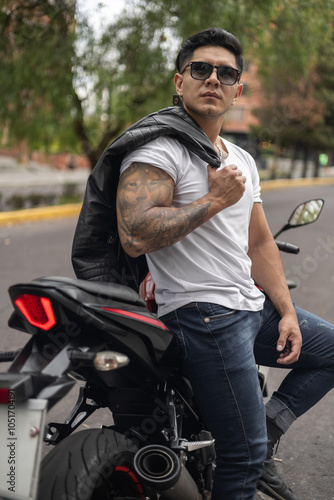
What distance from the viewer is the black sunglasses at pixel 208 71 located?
2.00 m

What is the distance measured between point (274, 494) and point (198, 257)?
1081mm

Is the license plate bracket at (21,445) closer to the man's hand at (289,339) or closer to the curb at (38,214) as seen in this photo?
the man's hand at (289,339)

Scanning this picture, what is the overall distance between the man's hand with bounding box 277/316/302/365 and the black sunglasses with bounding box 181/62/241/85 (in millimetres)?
943

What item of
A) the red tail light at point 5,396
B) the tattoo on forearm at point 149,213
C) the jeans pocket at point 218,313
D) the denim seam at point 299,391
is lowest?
the denim seam at point 299,391

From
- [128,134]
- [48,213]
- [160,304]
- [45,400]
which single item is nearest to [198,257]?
[160,304]

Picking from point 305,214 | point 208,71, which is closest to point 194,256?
point 208,71

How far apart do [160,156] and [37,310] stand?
24.9 inches

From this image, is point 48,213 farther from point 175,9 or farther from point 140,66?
point 175,9

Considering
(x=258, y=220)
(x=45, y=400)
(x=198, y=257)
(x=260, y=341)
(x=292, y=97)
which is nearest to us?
(x=45, y=400)

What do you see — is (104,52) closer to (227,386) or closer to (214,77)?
(214,77)

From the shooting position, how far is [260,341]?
2201mm

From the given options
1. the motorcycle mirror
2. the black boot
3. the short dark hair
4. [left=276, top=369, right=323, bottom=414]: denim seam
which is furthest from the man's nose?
the black boot

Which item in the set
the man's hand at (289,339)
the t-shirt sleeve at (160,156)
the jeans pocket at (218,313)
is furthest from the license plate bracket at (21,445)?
the man's hand at (289,339)

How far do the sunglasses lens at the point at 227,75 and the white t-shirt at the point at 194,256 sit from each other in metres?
0.35
